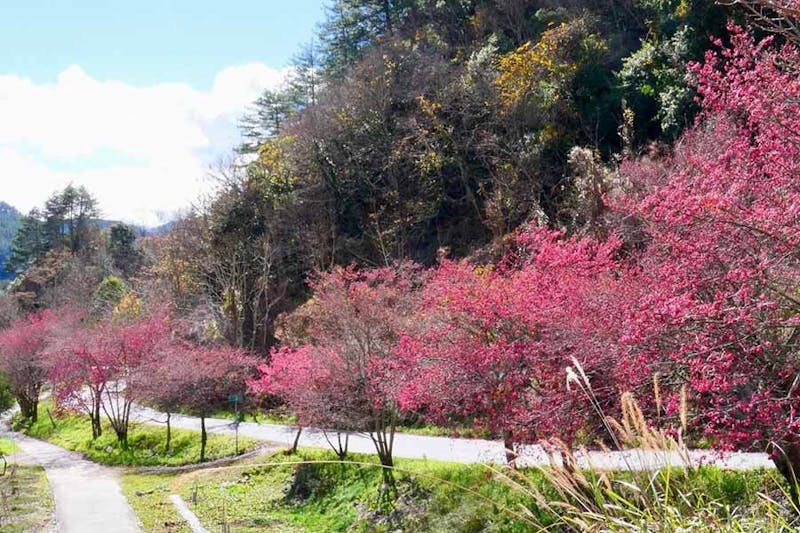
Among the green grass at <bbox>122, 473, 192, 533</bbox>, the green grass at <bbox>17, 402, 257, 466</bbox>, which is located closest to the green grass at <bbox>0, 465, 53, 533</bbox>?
the green grass at <bbox>122, 473, 192, 533</bbox>

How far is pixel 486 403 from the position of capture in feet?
32.6

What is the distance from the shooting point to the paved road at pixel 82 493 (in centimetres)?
1383

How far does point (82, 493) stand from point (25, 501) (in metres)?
1.37

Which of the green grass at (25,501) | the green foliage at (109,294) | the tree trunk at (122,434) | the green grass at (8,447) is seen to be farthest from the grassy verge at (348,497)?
the green foliage at (109,294)

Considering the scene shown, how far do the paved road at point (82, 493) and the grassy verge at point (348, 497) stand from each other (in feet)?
1.62

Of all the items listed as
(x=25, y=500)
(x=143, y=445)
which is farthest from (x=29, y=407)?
(x=25, y=500)

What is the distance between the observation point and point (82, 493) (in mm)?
17359

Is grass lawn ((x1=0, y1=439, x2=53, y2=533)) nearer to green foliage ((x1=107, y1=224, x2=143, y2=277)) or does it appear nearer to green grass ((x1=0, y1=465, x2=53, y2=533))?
green grass ((x1=0, y1=465, x2=53, y2=533))

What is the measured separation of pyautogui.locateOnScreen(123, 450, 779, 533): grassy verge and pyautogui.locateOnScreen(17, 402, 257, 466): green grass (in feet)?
5.96

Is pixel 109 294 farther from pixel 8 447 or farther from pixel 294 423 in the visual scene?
pixel 294 423

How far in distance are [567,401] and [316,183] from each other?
2284cm

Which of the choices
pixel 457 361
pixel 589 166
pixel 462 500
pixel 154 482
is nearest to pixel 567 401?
pixel 457 361

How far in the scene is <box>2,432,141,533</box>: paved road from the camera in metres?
13.8

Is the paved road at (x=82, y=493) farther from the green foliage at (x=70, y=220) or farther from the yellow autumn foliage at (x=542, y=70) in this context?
the green foliage at (x=70, y=220)
